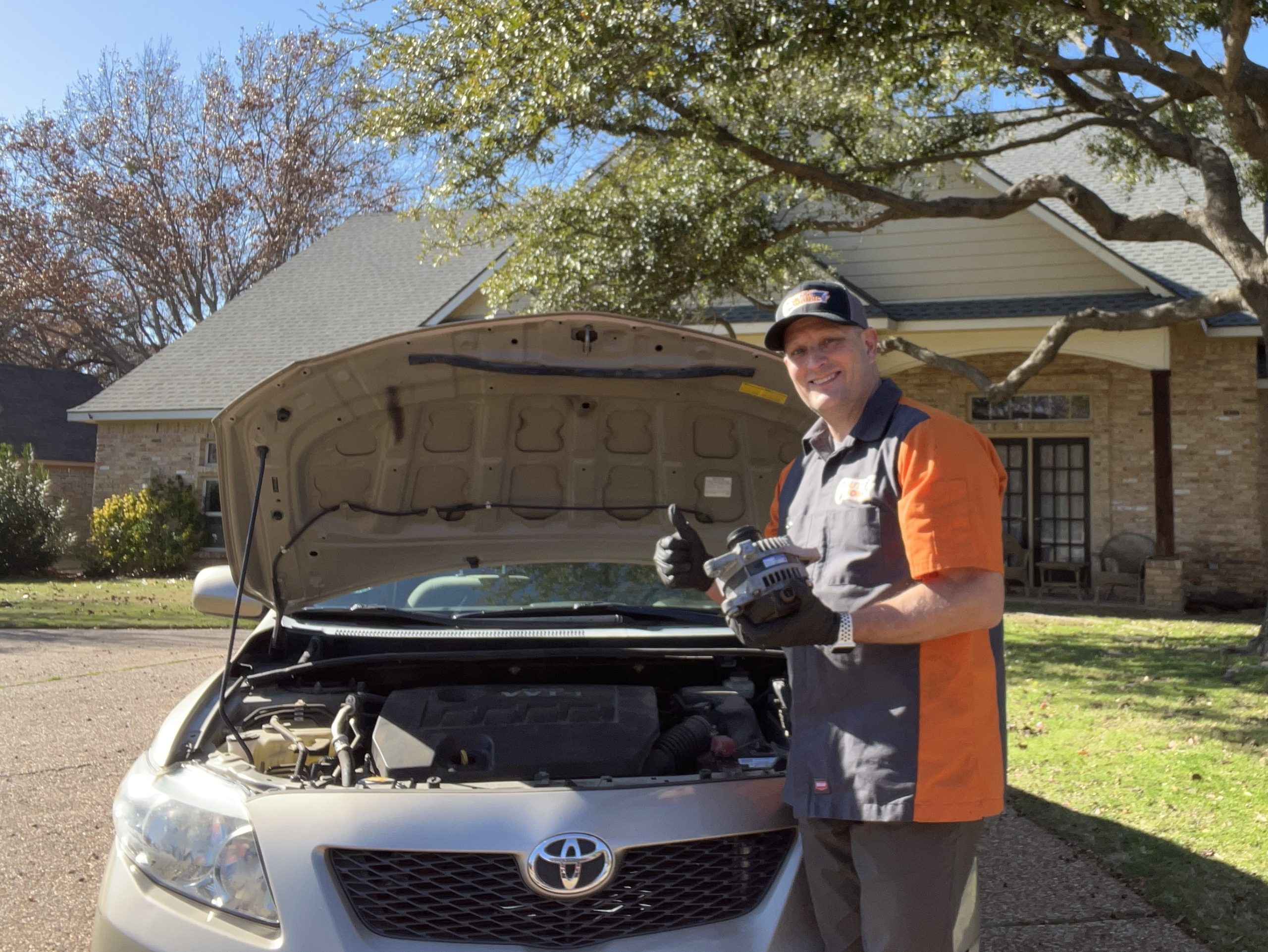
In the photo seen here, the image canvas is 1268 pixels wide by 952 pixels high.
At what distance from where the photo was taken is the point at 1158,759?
6.17 meters

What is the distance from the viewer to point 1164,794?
18.0ft

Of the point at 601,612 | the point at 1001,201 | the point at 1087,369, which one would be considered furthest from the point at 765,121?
the point at 601,612

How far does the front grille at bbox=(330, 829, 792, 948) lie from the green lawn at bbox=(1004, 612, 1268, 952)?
2306 millimetres

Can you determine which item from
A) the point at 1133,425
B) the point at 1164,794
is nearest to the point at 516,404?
the point at 1164,794

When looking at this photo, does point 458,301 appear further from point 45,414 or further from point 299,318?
point 45,414

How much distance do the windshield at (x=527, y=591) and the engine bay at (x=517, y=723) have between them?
12.6 inches

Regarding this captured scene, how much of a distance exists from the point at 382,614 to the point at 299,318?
768 inches

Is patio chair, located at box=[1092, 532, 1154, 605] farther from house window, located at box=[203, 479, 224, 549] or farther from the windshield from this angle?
house window, located at box=[203, 479, 224, 549]

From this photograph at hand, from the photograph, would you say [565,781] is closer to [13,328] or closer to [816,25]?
[816,25]

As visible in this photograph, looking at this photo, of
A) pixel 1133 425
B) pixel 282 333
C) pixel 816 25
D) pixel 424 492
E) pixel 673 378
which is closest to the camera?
pixel 673 378

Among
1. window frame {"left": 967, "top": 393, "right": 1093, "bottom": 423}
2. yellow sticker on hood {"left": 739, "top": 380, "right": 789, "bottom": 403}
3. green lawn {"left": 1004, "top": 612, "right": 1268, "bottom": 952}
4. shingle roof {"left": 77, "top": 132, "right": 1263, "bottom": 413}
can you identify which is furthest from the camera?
window frame {"left": 967, "top": 393, "right": 1093, "bottom": 423}

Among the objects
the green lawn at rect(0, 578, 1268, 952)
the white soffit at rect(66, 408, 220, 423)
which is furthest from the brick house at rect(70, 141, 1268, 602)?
the white soffit at rect(66, 408, 220, 423)

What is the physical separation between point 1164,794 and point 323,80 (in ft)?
116

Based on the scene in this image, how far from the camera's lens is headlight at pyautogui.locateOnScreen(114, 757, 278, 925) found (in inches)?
96.7
